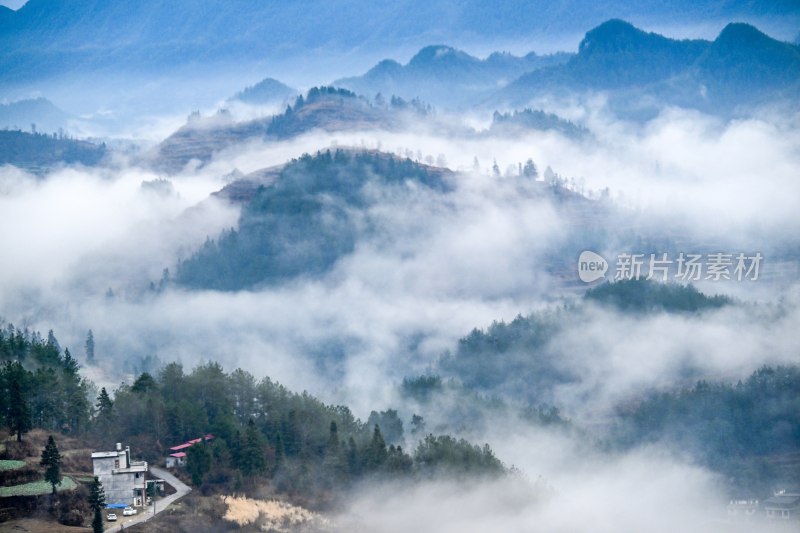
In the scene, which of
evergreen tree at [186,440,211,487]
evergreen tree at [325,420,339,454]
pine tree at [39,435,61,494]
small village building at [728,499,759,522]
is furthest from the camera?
small village building at [728,499,759,522]

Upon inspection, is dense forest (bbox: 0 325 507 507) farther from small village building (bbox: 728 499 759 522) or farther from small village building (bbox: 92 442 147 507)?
small village building (bbox: 728 499 759 522)

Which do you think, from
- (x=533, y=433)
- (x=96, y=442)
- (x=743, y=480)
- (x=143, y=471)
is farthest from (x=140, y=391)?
(x=743, y=480)

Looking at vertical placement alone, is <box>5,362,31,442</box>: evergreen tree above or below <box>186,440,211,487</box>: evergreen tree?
above

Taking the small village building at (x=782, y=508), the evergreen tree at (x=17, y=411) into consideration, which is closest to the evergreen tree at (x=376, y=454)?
the evergreen tree at (x=17, y=411)

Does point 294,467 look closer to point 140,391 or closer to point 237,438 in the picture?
point 237,438

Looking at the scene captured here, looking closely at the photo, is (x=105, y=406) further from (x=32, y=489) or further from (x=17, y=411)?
(x=32, y=489)

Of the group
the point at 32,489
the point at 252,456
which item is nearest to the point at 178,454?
the point at 252,456

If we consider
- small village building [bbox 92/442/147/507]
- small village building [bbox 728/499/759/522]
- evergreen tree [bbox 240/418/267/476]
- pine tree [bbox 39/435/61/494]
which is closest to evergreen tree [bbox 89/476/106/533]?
small village building [bbox 92/442/147/507]
